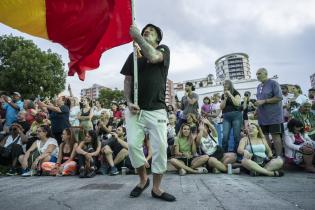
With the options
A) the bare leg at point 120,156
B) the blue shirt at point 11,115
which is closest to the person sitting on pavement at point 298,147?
the bare leg at point 120,156

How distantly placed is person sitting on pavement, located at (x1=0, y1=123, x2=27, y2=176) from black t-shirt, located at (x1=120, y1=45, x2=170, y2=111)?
5.38m

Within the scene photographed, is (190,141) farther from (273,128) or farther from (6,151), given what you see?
(6,151)

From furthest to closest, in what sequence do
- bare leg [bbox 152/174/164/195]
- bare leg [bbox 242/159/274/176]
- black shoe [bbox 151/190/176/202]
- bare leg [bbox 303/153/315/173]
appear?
bare leg [bbox 303/153/315/173], bare leg [bbox 242/159/274/176], bare leg [bbox 152/174/164/195], black shoe [bbox 151/190/176/202]

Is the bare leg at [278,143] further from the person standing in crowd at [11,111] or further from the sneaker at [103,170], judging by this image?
the person standing in crowd at [11,111]

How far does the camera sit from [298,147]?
6340mm

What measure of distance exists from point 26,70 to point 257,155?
88.8ft

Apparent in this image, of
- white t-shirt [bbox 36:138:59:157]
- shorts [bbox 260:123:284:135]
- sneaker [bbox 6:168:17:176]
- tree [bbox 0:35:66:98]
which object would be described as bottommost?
sneaker [bbox 6:168:17:176]

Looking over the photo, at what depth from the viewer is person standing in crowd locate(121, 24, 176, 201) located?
3406 mm

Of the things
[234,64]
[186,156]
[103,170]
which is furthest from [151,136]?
[234,64]

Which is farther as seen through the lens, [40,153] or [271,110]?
[40,153]

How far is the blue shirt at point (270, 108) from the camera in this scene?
629 cm

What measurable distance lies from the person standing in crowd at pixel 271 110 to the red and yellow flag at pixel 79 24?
3680mm

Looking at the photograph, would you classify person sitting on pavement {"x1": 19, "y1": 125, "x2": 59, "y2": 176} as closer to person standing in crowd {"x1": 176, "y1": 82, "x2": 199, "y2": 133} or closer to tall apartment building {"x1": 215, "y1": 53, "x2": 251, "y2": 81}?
person standing in crowd {"x1": 176, "y1": 82, "x2": 199, "y2": 133}

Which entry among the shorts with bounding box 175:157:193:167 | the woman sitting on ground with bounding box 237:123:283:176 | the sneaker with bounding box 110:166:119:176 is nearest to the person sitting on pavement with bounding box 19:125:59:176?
the sneaker with bounding box 110:166:119:176
